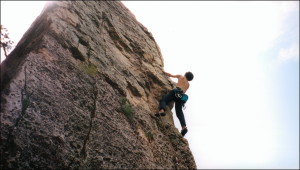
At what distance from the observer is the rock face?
4.82m

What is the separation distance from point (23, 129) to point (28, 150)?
388 millimetres

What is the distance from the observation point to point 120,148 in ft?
19.7

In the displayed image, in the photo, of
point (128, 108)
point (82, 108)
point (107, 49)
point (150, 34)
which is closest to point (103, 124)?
point (82, 108)

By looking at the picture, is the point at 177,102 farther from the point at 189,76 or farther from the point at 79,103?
the point at 79,103

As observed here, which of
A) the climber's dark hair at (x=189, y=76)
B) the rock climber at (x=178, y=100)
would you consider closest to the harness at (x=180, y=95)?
the rock climber at (x=178, y=100)

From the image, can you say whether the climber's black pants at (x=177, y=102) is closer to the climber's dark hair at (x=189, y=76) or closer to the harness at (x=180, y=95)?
the harness at (x=180, y=95)

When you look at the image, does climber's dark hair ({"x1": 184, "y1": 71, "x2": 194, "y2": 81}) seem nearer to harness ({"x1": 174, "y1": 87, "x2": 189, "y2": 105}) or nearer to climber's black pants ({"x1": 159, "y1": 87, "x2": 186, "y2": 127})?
harness ({"x1": 174, "y1": 87, "x2": 189, "y2": 105})

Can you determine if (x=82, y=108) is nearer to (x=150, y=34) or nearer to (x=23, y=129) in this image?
(x=23, y=129)

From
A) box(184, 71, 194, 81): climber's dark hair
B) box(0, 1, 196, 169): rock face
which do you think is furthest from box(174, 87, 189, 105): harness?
box(184, 71, 194, 81): climber's dark hair

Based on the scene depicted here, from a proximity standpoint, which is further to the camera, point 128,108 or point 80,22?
point 80,22

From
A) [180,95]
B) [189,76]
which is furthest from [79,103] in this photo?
[189,76]

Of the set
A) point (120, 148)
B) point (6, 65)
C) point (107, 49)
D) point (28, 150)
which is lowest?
point (28, 150)

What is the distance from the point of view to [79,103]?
616 cm

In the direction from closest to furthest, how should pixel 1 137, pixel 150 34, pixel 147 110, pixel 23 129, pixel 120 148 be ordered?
pixel 1 137
pixel 23 129
pixel 120 148
pixel 147 110
pixel 150 34
